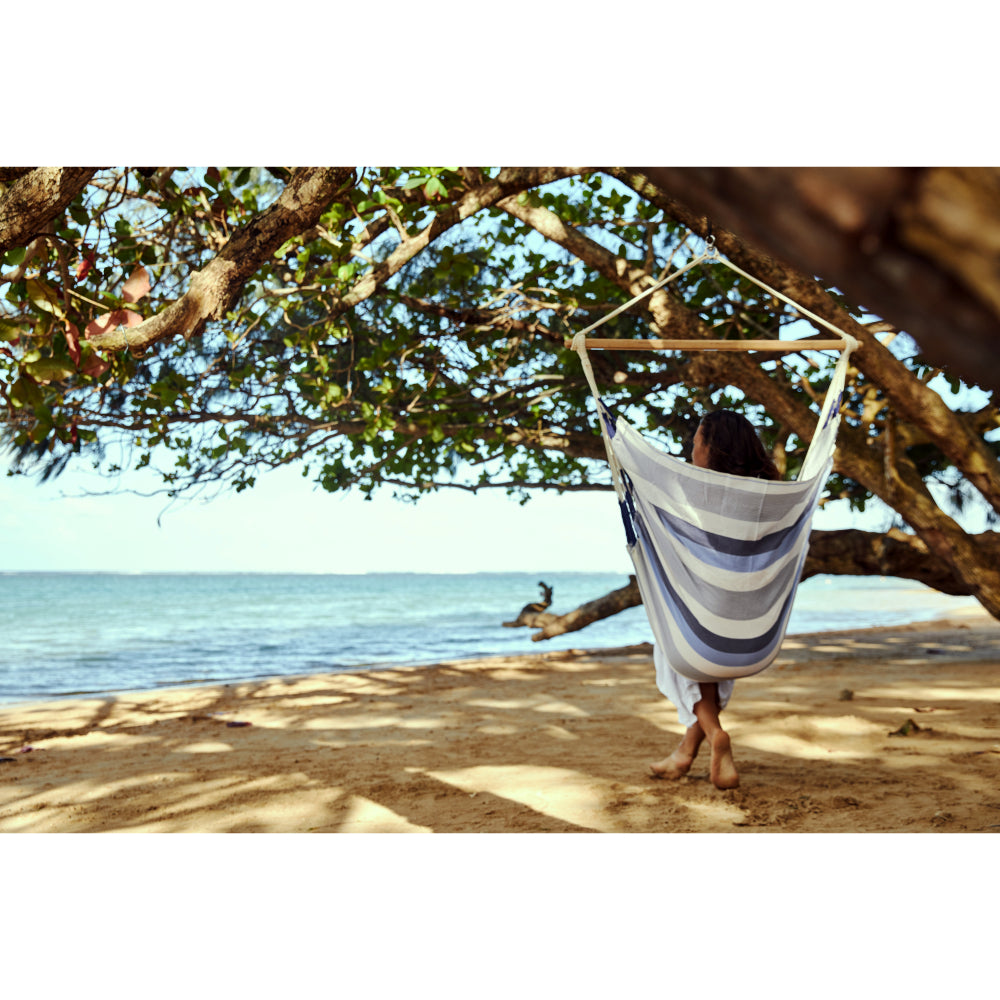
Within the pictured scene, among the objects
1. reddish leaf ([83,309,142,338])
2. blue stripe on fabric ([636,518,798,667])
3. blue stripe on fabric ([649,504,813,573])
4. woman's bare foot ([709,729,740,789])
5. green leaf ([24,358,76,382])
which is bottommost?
woman's bare foot ([709,729,740,789])

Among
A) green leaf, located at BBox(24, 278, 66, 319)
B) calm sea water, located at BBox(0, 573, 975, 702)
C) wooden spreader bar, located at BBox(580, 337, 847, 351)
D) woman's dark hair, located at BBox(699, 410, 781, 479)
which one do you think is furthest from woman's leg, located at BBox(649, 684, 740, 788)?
calm sea water, located at BBox(0, 573, 975, 702)

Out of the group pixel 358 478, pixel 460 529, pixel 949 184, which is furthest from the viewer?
pixel 460 529

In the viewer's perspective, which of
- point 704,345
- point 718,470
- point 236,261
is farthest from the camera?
point 718,470

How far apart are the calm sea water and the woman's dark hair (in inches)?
178

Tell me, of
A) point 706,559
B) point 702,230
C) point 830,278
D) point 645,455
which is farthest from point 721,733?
point 830,278

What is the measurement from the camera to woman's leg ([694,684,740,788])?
7.02ft

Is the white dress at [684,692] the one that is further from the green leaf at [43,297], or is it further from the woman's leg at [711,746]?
the green leaf at [43,297]

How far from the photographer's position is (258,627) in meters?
13.5

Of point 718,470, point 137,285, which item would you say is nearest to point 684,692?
point 718,470

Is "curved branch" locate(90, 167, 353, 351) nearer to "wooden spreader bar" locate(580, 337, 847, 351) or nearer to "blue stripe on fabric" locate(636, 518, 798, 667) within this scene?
"wooden spreader bar" locate(580, 337, 847, 351)

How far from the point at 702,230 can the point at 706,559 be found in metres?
1.00

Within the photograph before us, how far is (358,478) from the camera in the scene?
16.5 ft

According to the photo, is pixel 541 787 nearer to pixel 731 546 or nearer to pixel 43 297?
pixel 731 546
